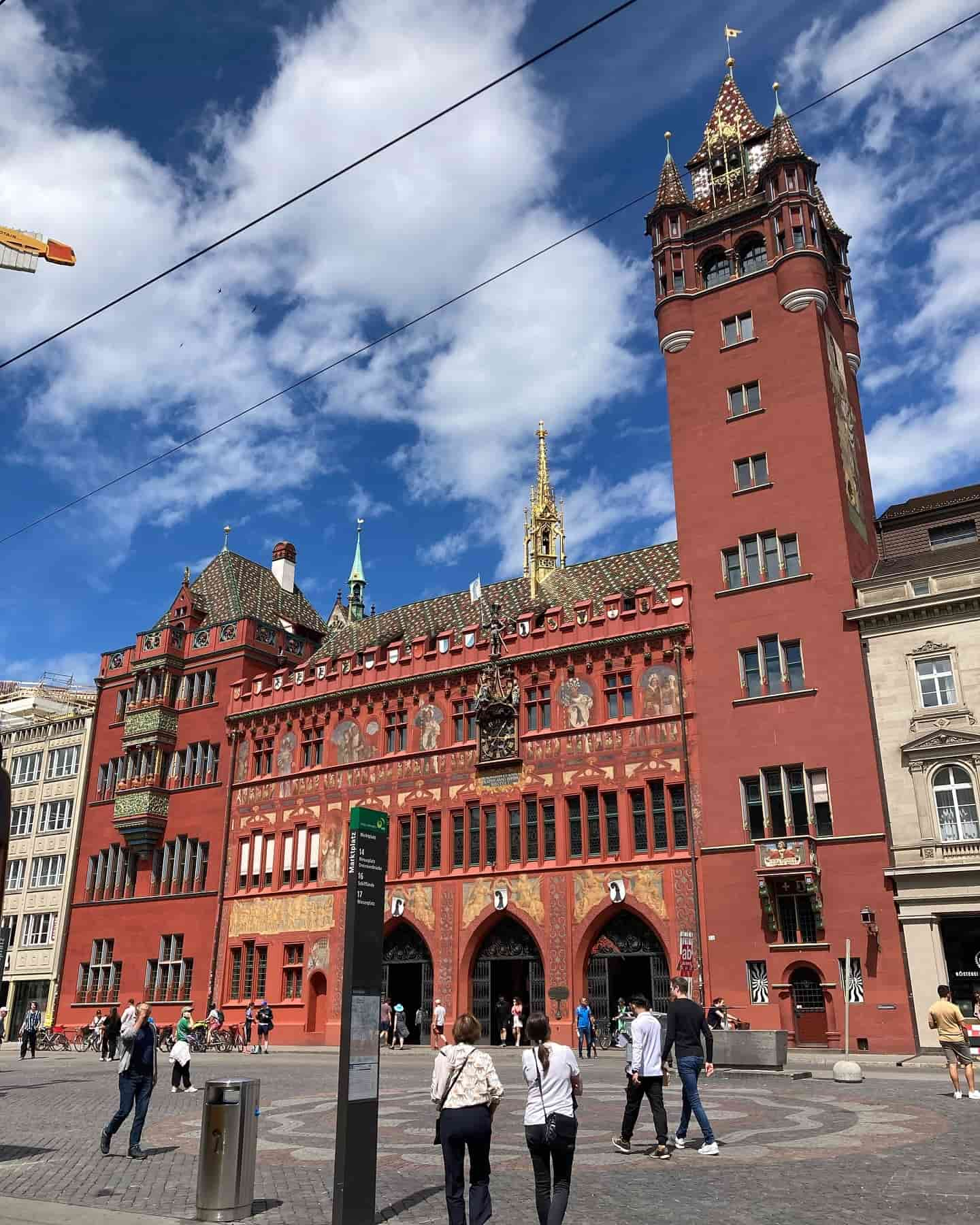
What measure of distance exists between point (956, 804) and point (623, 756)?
10.1 meters

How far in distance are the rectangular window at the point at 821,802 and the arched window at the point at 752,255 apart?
18264 mm

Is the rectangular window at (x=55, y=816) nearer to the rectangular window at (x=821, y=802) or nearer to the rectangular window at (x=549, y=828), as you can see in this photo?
the rectangular window at (x=549, y=828)

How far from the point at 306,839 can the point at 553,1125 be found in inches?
1376

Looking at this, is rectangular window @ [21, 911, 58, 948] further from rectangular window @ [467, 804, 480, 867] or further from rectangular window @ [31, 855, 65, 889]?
rectangular window @ [467, 804, 480, 867]

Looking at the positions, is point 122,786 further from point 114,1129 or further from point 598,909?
point 114,1129

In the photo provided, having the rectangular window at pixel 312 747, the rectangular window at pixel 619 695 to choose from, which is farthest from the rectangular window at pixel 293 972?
the rectangular window at pixel 619 695

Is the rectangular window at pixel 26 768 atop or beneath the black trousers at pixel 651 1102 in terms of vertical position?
atop

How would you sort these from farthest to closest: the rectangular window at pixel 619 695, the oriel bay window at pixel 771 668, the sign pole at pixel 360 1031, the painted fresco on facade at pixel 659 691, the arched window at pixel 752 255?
the arched window at pixel 752 255 → the rectangular window at pixel 619 695 → the painted fresco on facade at pixel 659 691 → the oriel bay window at pixel 771 668 → the sign pole at pixel 360 1031

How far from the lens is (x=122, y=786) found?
47344 millimetres

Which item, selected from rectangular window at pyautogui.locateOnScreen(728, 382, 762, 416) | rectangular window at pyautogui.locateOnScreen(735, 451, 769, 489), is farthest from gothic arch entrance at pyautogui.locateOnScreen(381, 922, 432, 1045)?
rectangular window at pyautogui.locateOnScreen(728, 382, 762, 416)

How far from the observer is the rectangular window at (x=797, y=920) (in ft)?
97.0

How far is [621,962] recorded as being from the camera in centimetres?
3309

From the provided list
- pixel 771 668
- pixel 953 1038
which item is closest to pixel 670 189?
pixel 771 668

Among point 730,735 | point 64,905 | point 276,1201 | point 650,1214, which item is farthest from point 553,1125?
point 64,905
